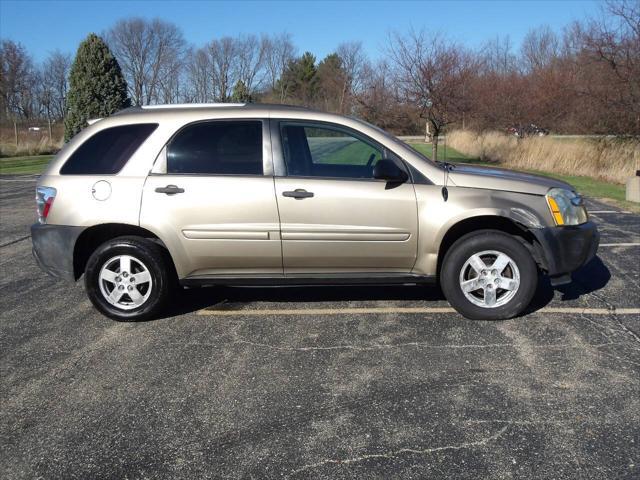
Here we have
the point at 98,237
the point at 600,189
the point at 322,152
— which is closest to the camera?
the point at 98,237

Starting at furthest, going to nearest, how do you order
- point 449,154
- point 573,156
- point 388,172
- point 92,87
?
point 449,154, point 92,87, point 573,156, point 388,172

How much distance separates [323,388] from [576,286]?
137 inches

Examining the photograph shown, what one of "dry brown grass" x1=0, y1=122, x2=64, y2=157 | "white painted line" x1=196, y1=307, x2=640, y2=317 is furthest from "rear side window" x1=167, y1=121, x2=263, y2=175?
"dry brown grass" x1=0, y1=122, x2=64, y2=157

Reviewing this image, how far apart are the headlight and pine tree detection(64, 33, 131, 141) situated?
79.1 ft

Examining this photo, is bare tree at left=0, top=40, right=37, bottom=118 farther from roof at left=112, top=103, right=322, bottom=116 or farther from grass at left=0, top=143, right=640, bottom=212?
roof at left=112, top=103, right=322, bottom=116

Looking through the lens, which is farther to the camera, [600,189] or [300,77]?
[300,77]

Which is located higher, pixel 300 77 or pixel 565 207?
pixel 300 77

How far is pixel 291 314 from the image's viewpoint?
17.5 feet

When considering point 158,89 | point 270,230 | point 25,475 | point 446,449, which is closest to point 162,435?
point 25,475

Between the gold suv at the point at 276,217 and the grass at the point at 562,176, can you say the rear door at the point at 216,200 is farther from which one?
the grass at the point at 562,176

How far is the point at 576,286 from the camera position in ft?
20.1

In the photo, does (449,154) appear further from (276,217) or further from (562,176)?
(276,217)

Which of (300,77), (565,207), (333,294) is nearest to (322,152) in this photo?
(333,294)

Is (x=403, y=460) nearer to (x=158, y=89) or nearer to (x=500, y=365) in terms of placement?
(x=500, y=365)
